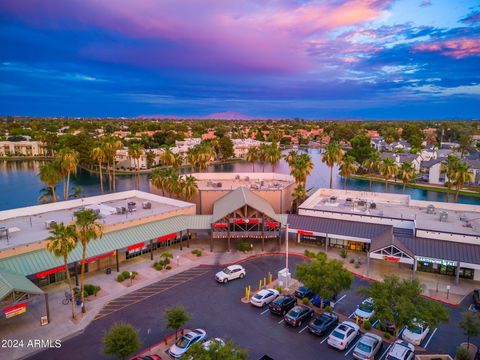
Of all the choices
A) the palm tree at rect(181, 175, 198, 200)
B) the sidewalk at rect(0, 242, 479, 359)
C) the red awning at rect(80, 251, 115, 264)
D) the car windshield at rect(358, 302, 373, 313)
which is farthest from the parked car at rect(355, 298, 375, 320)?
the palm tree at rect(181, 175, 198, 200)

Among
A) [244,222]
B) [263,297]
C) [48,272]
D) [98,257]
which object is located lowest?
[263,297]

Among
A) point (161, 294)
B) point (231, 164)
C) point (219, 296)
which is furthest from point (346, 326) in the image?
point (231, 164)

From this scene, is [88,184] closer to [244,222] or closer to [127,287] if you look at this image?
[244,222]

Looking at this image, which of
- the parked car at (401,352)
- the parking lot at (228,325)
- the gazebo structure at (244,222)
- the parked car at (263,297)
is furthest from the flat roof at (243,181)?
the parked car at (401,352)

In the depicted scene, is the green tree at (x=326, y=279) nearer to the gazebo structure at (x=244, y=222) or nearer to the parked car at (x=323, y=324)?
the parked car at (x=323, y=324)

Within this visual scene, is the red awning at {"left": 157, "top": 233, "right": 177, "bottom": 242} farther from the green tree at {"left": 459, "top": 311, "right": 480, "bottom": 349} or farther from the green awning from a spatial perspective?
the green tree at {"left": 459, "top": 311, "right": 480, "bottom": 349}

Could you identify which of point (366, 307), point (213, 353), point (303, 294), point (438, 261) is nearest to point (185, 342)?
point (213, 353)
